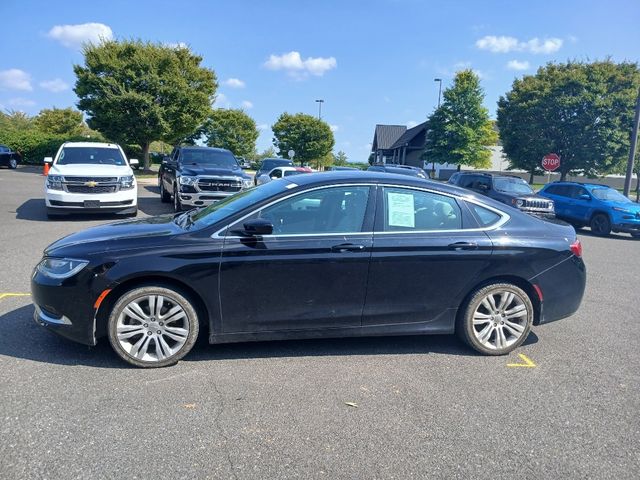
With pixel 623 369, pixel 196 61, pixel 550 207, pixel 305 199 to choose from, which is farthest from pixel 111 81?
pixel 623 369

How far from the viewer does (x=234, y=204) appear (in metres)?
4.46

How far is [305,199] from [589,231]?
15.5 meters

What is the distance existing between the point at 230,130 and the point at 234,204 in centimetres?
4940

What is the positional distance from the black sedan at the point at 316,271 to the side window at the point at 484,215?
0.01 meters

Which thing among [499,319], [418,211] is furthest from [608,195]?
[418,211]

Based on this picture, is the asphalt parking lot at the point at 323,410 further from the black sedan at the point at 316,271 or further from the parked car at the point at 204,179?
the parked car at the point at 204,179

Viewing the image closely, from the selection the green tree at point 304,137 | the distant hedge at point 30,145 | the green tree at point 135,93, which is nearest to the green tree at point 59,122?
the distant hedge at point 30,145

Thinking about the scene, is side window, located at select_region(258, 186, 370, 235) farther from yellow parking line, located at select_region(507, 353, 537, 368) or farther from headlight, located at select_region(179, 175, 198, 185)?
headlight, located at select_region(179, 175, 198, 185)

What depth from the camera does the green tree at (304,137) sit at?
5175cm

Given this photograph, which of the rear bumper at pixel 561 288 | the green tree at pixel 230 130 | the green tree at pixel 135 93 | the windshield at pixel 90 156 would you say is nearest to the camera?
the rear bumper at pixel 561 288

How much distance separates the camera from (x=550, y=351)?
4.68m

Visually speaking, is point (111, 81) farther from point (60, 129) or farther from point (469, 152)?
point (60, 129)

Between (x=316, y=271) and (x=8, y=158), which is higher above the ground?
(x=8, y=158)

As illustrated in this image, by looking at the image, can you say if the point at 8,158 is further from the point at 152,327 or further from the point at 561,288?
the point at 561,288
